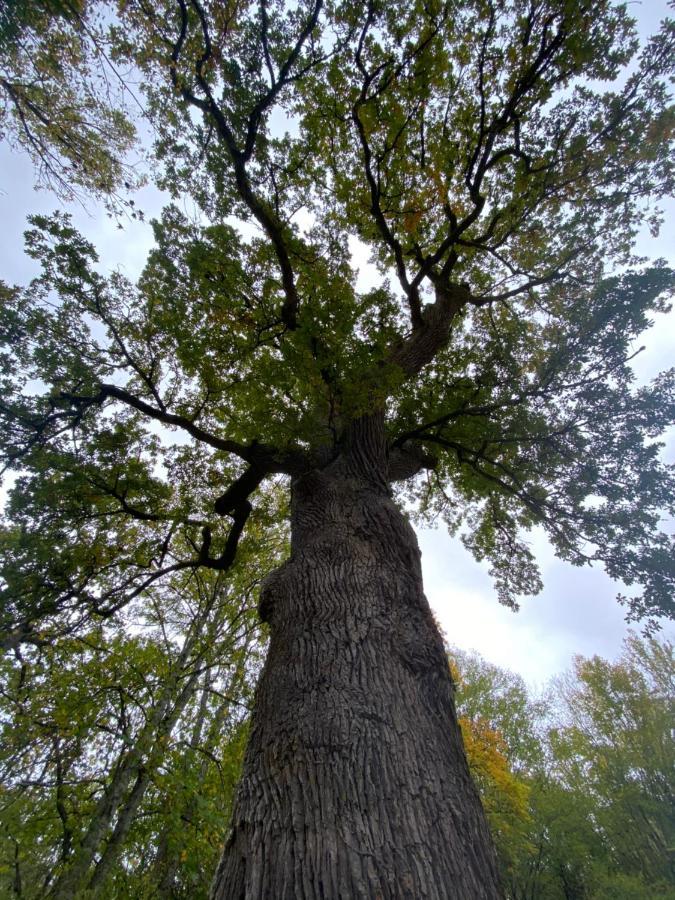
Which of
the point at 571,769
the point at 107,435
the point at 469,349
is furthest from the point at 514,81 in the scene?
the point at 571,769

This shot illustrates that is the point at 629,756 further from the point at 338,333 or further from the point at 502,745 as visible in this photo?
the point at 338,333

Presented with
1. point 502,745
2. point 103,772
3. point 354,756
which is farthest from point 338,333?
point 502,745

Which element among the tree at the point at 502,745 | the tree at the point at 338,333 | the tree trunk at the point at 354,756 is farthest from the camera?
the tree at the point at 502,745

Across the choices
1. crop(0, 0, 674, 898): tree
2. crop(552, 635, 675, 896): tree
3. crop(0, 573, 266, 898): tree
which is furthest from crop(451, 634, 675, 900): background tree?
crop(0, 0, 674, 898): tree

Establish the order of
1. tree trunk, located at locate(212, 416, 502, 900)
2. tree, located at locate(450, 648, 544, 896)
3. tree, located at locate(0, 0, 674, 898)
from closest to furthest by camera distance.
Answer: tree trunk, located at locate(212, 416, 502, 900) < tree, located at locate(0, 0, 674, 898) < tree, located at locate(450, 648, 544, 896)

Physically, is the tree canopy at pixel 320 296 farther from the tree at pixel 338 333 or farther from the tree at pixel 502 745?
the tree at pixel 502 745

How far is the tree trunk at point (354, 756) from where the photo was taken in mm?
1417

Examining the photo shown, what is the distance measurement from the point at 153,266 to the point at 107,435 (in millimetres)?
2156

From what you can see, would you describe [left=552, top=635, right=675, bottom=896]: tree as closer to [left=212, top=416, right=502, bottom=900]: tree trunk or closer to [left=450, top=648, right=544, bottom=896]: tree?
[left=450, top=648, right=544, bottom=896]: tree

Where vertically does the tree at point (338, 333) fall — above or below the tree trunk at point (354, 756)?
above

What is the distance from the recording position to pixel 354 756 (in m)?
1.76

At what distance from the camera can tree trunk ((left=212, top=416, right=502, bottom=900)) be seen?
55.8 inches

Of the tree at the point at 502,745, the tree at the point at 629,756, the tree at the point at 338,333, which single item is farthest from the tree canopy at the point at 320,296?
the tree at the point at 629,756

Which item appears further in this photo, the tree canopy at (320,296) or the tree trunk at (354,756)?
the tree canopy at (320,296)
